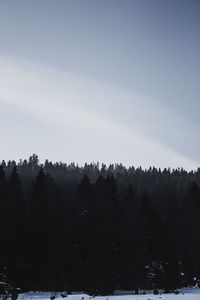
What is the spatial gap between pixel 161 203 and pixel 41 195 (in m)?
56.7

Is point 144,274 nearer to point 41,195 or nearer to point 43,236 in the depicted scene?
point 43,236

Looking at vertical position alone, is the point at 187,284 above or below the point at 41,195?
below

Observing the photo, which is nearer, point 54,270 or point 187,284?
point 54,270

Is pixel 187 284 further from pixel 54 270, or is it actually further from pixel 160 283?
pixel 54 270

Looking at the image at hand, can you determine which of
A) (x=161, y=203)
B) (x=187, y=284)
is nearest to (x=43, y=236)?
(x=187, y=284)

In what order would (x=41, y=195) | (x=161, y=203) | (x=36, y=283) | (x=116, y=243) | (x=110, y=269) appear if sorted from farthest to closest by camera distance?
1. (x=161, y=203)
2. (x=41, y=195)
3. (x=116, y=243)
4. (x=110, y=269)
5. (x=36, y=283)

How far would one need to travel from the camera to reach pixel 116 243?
4678cm

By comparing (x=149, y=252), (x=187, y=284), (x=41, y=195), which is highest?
(x=41, y=195)

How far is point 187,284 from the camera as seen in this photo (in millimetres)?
49375

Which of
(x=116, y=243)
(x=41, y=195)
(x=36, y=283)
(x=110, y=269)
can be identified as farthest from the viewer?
(x=41, y=195)

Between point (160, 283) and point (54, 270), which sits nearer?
point (54, 270)

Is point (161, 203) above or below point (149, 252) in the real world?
above

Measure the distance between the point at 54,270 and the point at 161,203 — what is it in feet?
202

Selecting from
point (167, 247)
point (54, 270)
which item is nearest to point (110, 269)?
point (54, 270)
